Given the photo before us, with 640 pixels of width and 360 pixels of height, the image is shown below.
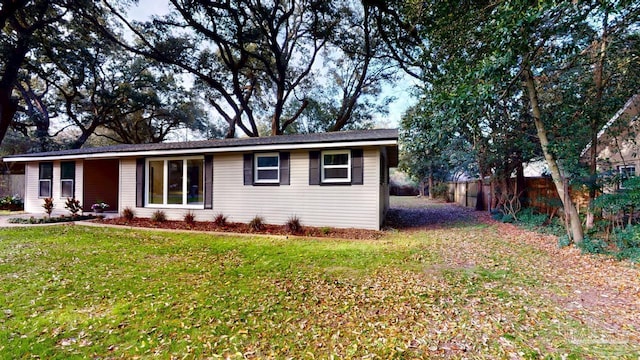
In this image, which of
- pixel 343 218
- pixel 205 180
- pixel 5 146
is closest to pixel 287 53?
pixel 205 180

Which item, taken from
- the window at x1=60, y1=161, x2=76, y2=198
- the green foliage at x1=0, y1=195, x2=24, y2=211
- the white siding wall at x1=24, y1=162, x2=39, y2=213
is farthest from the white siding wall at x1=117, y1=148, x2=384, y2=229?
the green foliage at x1=0, y1=195, x2=24, y2=211

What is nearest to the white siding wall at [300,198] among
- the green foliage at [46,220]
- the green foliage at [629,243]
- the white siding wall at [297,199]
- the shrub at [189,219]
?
the white siding wall at [297,199]

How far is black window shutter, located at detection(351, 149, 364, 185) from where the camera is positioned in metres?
7.90

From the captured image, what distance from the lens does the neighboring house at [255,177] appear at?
7945 mm

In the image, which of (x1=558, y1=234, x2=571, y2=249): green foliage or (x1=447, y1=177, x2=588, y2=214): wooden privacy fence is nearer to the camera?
(x1=558, y1=234, x2=571, y2=249): green foliage

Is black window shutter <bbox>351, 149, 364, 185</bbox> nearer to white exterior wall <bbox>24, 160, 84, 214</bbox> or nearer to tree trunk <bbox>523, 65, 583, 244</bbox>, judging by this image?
tree trunk <bbox>523, 65, 583, 244</bbox>

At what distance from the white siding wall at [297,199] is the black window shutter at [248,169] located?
0.58 ft

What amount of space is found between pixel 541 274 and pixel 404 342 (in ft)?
10.7

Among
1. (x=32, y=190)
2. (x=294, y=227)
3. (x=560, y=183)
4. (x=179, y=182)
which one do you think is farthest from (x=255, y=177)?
(x=32, y=190)

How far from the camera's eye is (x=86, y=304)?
10.8ft

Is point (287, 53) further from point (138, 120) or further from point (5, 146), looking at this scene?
point (5, 146)

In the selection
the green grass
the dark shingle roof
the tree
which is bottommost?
the green grass

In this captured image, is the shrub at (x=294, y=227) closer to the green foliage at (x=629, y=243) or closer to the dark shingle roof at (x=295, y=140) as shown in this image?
the dark shingle roof at (x=295, y=140)

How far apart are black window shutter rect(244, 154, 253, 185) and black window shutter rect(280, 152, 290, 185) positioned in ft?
3.32
